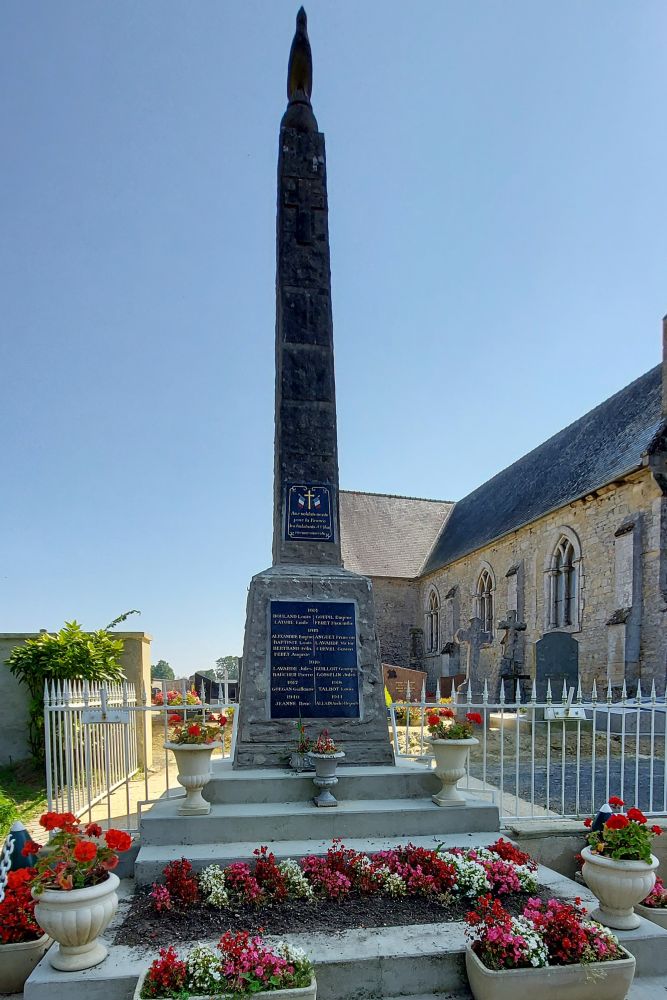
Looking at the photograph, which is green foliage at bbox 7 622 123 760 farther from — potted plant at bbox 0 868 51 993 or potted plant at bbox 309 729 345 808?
potted plant at bbox 0 868 51 993

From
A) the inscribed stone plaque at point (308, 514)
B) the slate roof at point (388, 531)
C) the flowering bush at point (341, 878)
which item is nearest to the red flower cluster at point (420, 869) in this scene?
the flowering bush at point (341, 878)

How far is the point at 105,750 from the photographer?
7.31 meters

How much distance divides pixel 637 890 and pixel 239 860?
9.18ft

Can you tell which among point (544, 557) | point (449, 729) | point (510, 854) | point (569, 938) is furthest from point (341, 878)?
point (544, 557)

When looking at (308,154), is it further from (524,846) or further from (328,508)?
(524,846)

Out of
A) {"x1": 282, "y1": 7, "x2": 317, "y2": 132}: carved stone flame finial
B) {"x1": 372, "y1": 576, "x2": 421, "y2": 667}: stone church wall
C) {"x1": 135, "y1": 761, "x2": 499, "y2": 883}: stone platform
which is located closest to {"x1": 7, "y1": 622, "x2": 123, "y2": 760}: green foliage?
{"x1": 135, "y1": 761, "x2": 499, "y2": 883}: stone platform

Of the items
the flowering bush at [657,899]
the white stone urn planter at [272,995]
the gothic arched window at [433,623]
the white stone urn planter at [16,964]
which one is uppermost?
the white stone urn planter at [272,995]

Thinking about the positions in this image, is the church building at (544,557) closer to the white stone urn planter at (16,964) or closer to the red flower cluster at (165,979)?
the red flower cluster at (165,979)

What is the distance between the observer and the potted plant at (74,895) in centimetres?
355

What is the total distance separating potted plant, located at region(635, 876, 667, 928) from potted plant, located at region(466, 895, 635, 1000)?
1222mm

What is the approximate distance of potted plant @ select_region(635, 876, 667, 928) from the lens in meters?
4.72

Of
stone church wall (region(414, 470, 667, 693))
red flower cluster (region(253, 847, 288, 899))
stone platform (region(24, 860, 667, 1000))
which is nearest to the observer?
stone platform (region(24, 860, 667, 1000))

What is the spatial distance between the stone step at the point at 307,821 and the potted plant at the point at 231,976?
1.69 metres

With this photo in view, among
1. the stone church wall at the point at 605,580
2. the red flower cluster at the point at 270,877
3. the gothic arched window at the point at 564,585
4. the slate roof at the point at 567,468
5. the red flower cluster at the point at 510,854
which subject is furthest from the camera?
the gothic arched window at the point at 564,585
